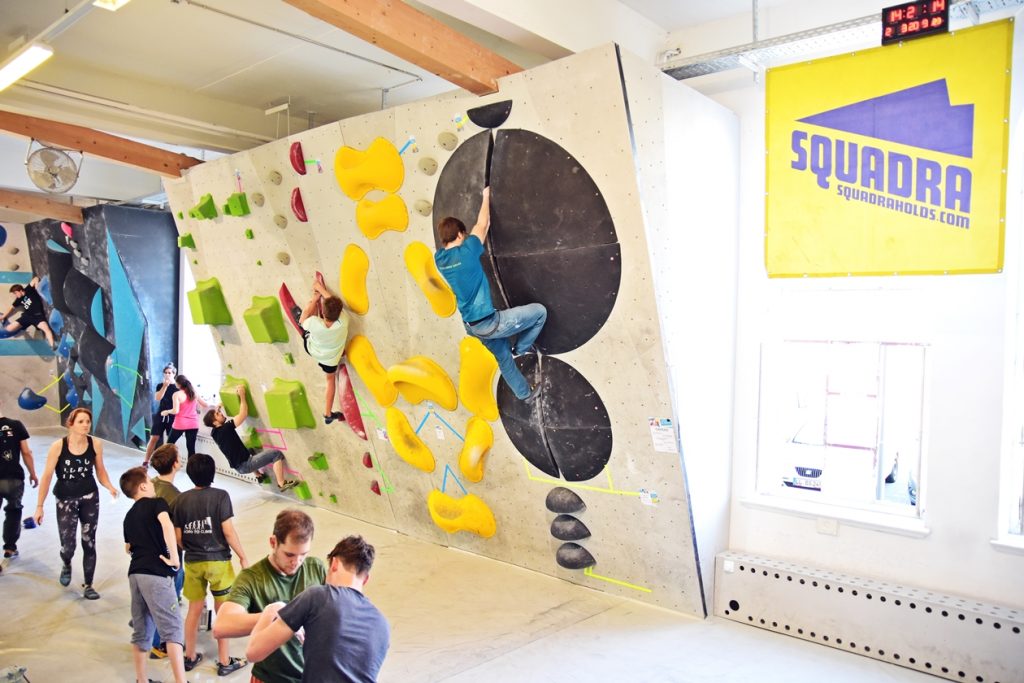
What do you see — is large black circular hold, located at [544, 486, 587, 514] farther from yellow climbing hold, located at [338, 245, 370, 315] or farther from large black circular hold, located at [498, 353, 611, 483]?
yellow climbing hold, located at [338, 245, 370, 315]

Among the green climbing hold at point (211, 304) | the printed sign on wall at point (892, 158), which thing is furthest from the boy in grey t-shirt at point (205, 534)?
the green climbing hold at point (211, 304)

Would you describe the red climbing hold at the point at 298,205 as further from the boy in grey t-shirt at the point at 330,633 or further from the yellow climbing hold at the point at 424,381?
the boy in grey t-shirt at the point at 330,633

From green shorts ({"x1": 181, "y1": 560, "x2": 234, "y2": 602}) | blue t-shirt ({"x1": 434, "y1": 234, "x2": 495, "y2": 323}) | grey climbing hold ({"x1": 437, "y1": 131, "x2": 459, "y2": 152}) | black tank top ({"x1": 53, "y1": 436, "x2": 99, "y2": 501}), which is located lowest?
green shorts ({"x1": 181, "y1": 560, "x2": 234, "y2": 602})

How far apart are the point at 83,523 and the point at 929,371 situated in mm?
5471

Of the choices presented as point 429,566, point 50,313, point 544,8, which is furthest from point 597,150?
point 50,313

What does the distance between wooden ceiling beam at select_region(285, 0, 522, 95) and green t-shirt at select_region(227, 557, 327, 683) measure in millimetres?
2672

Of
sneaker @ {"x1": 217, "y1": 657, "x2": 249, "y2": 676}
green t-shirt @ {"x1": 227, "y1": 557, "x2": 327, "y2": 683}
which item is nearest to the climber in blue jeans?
green t-shirt @ {"x1": 227, "y1": 557, "x2": 327, "y2": 683}

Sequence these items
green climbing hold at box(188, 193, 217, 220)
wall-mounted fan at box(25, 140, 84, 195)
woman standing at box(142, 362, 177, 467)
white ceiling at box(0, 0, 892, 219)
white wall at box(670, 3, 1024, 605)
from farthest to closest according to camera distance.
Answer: woman standing at box(142, 362, 177, 467)
green climbing hold at box(188, 193, 217, 220)
wall-mounted fan at box(25, 140, 84, 195)
white ceiling at box(0, 0, 892, 219)
white wall at box(670, 3, 1024, 605)

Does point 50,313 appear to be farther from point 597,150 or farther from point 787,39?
point 787,39

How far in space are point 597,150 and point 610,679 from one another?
285cm

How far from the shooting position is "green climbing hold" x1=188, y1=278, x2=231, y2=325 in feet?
24.7

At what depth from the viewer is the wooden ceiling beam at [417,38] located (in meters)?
4.02

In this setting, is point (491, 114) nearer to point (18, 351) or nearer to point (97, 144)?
point (97, 144)

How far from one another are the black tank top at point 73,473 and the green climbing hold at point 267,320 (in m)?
1.82
